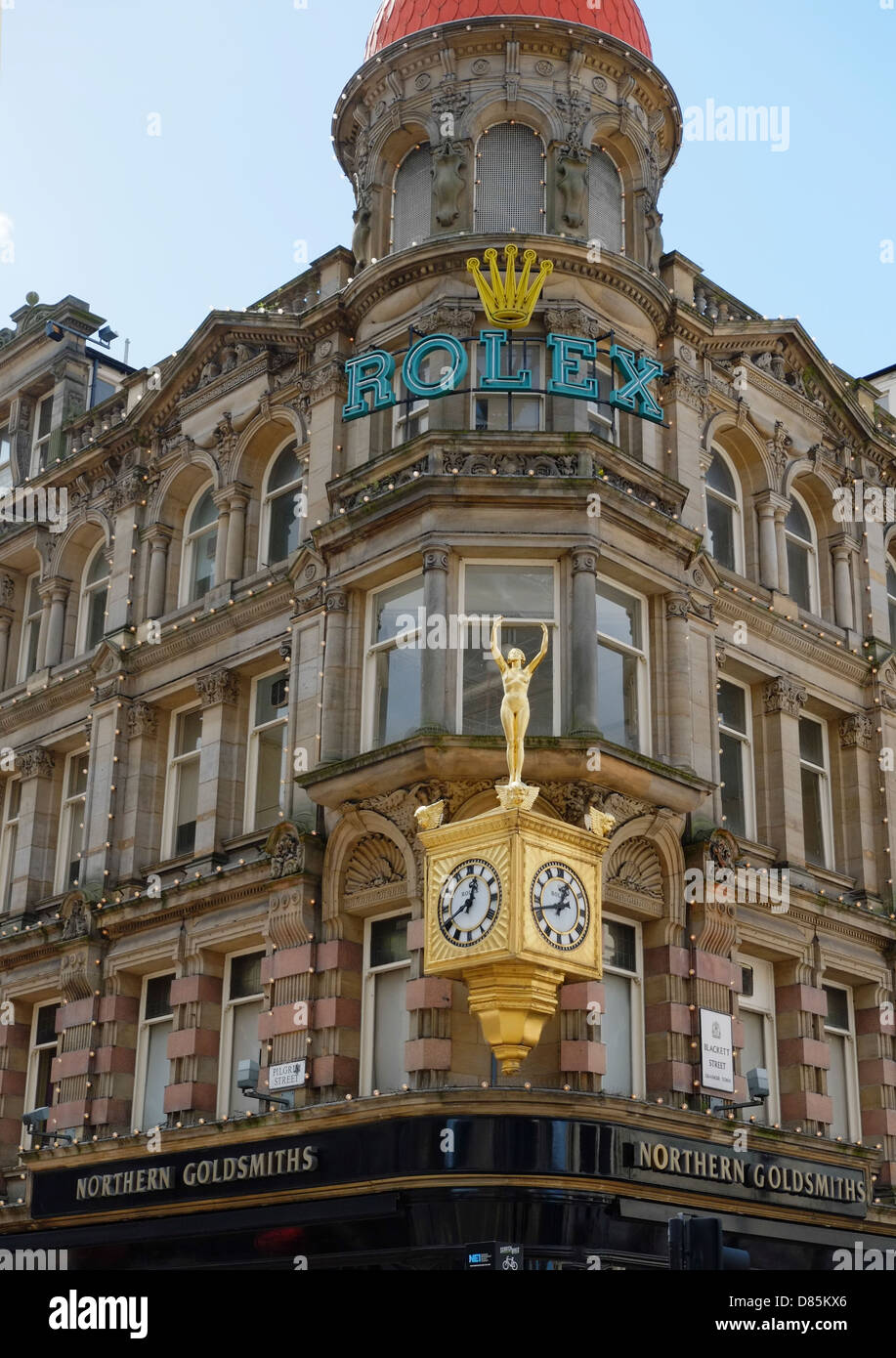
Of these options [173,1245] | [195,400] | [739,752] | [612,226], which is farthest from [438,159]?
[173,1245]

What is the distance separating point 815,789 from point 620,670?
6.04m

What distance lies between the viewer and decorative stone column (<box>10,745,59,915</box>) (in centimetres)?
3102

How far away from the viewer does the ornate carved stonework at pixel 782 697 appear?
27750 mm

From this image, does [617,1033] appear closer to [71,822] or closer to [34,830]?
[71,822]

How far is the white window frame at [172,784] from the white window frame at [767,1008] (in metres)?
9.65

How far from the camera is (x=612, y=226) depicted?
2842 cm

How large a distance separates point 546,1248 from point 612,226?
16719 mm

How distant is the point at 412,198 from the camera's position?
28469 millimetres

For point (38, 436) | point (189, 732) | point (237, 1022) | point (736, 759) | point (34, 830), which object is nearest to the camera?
point (237, 1022)

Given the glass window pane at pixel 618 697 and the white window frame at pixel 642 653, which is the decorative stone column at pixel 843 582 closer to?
the white window frame at pixel 642 653

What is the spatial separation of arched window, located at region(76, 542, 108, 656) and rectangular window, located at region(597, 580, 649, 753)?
1176cm

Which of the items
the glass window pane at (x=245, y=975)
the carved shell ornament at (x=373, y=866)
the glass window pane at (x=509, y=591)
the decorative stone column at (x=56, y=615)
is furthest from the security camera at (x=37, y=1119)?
the glass window pane at (x=509, y=591)

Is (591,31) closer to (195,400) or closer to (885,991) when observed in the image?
(195,400)

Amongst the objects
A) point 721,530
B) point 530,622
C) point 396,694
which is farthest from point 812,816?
point 396,694
